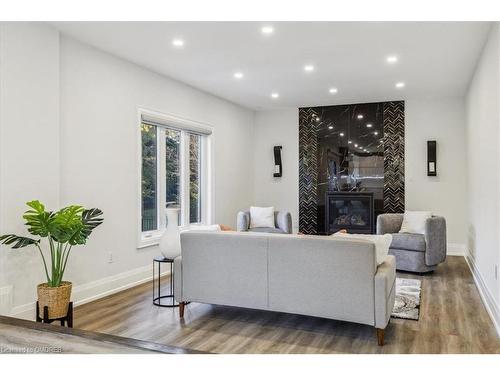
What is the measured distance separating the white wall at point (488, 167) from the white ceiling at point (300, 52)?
1.02 ft

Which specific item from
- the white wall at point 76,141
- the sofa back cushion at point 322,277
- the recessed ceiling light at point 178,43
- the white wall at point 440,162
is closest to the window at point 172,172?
the white wall at point 76,141

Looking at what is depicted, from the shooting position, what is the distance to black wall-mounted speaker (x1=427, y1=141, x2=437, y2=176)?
22.9 feet

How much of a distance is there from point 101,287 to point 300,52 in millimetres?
3369

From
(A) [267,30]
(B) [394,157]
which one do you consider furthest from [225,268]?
(B) [394,157]

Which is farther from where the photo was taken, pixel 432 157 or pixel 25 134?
pixel 432 157

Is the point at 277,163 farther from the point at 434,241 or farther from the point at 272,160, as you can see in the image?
the point at 434,241

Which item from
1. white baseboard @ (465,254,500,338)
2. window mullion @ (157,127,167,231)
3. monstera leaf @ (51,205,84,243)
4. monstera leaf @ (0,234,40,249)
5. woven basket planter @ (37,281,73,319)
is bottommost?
white baseboard @ (465,254,500,338)

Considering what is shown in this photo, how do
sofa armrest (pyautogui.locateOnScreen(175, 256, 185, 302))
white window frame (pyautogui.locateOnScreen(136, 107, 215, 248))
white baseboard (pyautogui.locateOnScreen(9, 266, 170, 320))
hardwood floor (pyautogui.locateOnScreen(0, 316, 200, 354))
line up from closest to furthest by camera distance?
hardwood floor (pyautogui.locateOnScreen(0, 316, 200, 354)) → white baseboard (pyautogui.locateOnScreen(9, 266, 170, 320)) → sofa armrest (pyautogui.locateOnScreen(175, 256, 185, 302)) → white window frame (pyautogui.locateOnScreen(136, 107, 215, 248))

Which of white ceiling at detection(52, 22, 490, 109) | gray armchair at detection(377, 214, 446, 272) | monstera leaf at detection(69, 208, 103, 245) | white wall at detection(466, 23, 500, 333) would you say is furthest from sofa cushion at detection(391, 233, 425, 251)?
monstera leaf at detection(69, 208, 103, 245)

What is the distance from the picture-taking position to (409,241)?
18.1ft

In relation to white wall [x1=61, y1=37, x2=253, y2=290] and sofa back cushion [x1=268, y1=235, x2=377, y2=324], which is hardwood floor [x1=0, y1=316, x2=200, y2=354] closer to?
sofa back cushion [x1=268, y1=235, x2=377, y2=324]

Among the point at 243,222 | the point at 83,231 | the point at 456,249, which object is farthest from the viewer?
the point at 456,249

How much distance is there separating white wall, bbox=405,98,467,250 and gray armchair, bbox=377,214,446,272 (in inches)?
65.2

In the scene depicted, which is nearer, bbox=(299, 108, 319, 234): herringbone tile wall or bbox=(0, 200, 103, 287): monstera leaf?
bbox=(0, 200, 103, 287): monstera leaf
